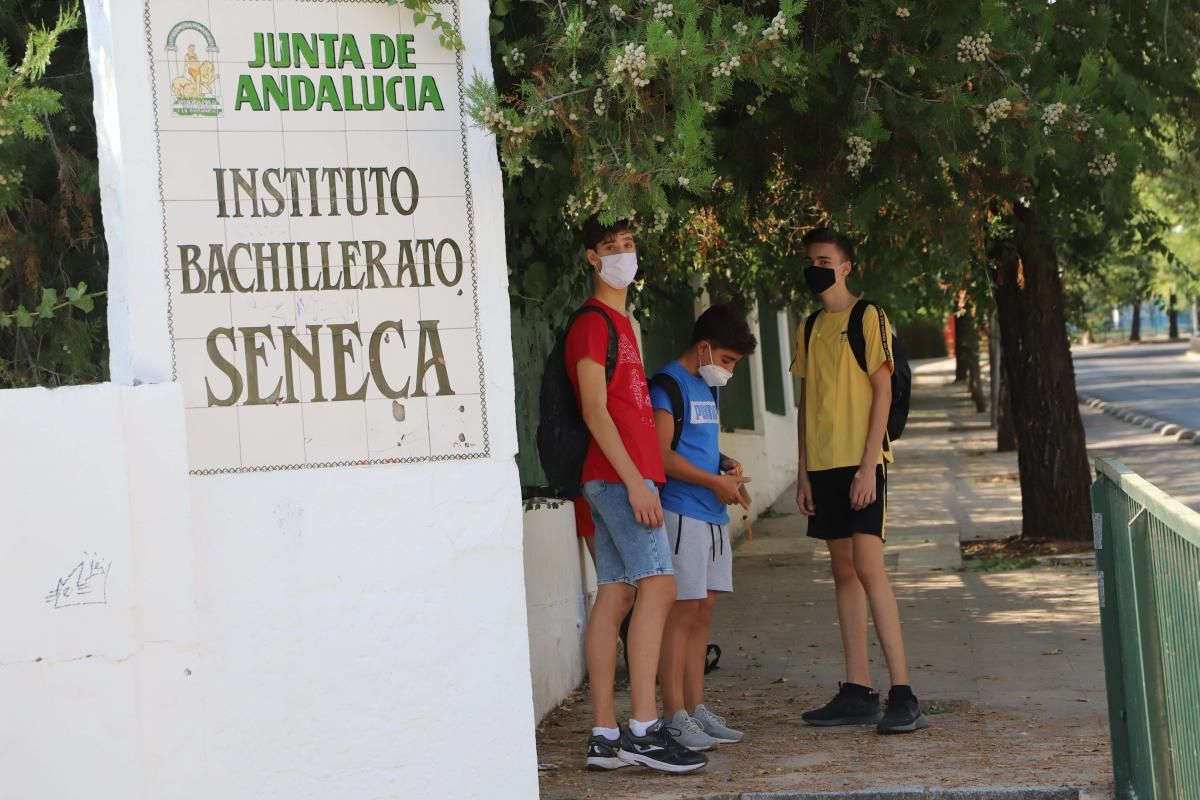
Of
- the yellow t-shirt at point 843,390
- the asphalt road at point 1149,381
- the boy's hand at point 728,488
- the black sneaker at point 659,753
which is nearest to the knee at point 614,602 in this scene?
the black sneaker at point 659,753

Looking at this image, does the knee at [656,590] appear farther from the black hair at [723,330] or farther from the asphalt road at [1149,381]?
the asphalt road at [1149,381]

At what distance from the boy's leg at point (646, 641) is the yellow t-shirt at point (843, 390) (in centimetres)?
110

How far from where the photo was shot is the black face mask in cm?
625

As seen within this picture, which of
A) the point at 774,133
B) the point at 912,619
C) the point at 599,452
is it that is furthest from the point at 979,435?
the point at 599,452

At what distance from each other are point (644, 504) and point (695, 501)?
665 millimetres

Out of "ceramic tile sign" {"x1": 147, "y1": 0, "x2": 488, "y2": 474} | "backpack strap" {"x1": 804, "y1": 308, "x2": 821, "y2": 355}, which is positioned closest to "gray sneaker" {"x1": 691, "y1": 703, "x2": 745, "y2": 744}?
"backpack strap" {"x1": 804, "y1": 308, "x2": 821, "y2": 355}

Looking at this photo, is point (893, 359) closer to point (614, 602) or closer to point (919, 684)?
point (614, 602)

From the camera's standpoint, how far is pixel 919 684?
7102mm

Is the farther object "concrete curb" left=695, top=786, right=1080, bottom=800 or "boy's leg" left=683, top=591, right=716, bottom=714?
"boy's leg" left=683, top=591, right=716, bottom=714

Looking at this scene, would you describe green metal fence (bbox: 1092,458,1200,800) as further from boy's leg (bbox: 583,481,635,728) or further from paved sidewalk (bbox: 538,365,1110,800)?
boy's leg (bbox: 583,481,635,728)

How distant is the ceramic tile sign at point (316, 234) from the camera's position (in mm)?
4629

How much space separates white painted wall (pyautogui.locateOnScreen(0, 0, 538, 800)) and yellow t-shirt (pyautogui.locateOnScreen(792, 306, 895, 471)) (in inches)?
69.7

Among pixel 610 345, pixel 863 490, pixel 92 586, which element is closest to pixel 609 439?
pixel 610 345

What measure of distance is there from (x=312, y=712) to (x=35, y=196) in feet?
10.3
